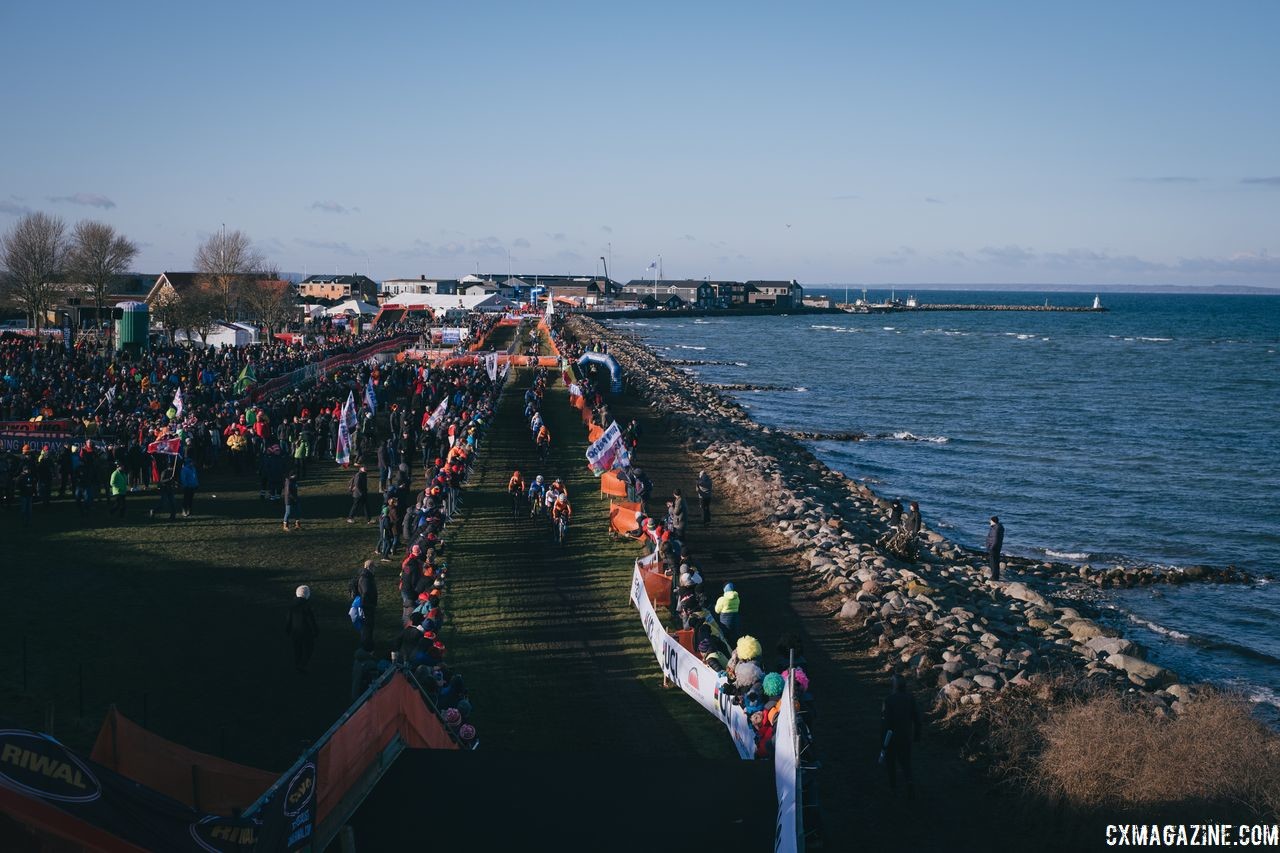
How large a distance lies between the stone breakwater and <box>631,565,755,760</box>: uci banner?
3.34 m

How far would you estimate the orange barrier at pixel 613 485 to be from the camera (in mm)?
25359

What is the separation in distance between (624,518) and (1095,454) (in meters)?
30.7

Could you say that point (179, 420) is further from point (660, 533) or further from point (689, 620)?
point (689, 620)

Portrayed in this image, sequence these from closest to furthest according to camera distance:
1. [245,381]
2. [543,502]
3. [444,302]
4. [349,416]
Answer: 1. [543,502]
2. [349,416]
3. [245,381]
4. [444,302]

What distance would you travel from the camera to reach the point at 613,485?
84.1 ft

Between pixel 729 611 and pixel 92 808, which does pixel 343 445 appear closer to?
pixel 729 611

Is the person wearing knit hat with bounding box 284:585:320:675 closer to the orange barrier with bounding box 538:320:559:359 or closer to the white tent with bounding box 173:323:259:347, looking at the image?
the orange barrier with bounding box 538:320:559:359

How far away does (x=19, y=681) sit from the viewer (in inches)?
531

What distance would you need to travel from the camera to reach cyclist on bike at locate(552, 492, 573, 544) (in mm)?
21938

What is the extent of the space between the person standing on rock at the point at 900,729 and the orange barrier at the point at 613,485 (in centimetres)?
1397

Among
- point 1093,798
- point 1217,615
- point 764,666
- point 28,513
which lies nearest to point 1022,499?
point 1217,615

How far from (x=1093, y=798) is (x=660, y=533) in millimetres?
8814

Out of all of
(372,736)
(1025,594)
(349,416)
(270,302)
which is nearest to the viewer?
(372,736)

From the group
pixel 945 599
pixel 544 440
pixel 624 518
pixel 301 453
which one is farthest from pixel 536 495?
pixel 945 599
